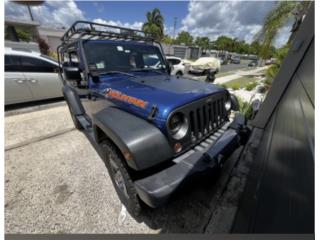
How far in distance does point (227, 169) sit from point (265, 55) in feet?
43.2

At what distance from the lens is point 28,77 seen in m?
4.88

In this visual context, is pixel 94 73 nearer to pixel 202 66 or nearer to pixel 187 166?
pixel 187 166

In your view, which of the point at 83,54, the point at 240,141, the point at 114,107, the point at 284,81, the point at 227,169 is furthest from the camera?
the point at 284,81

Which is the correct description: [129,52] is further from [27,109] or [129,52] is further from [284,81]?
[27,109]

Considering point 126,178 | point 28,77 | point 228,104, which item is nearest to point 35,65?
point 28,77

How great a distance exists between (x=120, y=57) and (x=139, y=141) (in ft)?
6.49

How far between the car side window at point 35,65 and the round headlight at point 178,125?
587 centimetres

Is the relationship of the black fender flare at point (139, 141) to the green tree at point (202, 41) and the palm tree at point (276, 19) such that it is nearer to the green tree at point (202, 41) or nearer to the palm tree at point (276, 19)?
the palm tree at point (276, 19)

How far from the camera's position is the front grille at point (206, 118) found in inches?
68.4

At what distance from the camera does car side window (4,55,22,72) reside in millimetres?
4575

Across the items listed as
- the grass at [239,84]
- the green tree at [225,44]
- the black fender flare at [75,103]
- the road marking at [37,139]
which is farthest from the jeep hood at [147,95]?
the green tree at [225,44]

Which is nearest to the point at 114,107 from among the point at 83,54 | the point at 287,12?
the point at 83,54

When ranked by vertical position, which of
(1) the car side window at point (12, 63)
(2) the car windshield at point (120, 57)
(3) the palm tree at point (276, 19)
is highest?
(3) the palm tree at point (276, 19)

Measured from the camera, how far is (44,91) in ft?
17.7
